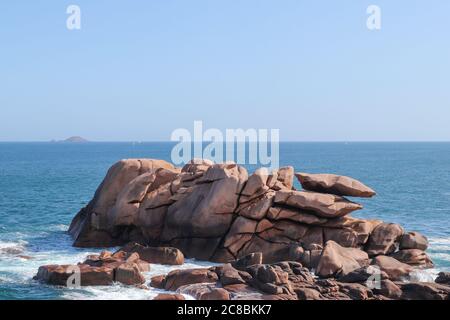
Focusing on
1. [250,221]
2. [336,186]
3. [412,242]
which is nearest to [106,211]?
[250,221]

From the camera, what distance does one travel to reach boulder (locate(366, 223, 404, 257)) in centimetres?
3491

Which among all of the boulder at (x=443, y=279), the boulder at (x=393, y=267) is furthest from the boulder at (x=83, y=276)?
the boulder at (x=443, y=279)

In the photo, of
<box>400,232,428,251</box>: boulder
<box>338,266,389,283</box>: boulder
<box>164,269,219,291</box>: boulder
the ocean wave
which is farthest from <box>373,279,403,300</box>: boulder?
the ocean wave

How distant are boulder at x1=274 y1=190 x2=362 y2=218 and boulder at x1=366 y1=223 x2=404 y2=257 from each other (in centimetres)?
209

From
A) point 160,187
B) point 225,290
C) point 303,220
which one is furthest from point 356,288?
point 160,187

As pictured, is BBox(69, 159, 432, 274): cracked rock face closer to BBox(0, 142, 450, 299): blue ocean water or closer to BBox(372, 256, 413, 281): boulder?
BBox(372, 256, 413, 281): boulder

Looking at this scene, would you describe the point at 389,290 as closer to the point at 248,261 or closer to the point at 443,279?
the point at 443,279

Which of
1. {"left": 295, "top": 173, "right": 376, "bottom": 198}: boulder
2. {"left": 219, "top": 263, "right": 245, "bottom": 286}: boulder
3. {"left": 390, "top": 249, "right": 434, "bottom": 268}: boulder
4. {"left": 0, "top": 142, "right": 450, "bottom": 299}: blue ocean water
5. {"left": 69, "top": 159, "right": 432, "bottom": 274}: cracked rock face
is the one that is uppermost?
{"left": 295, "top": 173, "right": 376, "bottom": 198}: boulder

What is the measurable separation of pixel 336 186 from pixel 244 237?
7506mm

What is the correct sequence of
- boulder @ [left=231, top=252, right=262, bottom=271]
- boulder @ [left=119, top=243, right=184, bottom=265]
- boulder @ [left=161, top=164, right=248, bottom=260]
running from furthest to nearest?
boulder @ [left=161, top=164, right=248, bottom=260]
boulder @ [left=119, top=243, right=184, bottom=265]
boulder @ [left=231, top=252, right=262, bottom=271]

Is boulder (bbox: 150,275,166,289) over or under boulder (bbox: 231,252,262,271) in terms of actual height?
under

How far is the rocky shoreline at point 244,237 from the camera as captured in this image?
90.9 feet

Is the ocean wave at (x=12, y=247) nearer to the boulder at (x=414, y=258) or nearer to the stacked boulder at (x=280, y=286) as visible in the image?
the stacked boulder at (x=280, y=286)

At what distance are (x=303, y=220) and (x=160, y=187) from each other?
1124cm
